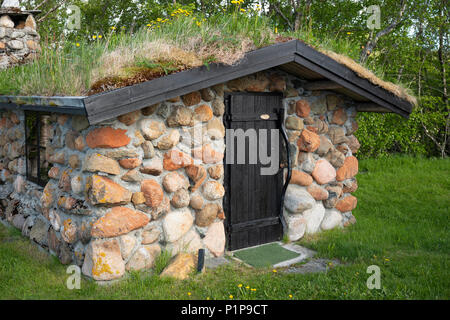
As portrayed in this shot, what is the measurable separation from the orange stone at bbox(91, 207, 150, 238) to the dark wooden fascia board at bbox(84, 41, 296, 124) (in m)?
1.02

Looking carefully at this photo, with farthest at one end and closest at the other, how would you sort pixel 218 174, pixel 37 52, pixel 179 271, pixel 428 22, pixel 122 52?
pixel 428 22 → pixel 37 52 → pixel 218 174 → pixel 122 52 → pixel 179 271

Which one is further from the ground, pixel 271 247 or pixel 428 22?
pixel 428 22

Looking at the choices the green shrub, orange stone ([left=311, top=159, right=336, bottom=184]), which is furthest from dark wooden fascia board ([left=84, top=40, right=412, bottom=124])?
the green shrub

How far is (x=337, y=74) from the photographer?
A: 536 cm

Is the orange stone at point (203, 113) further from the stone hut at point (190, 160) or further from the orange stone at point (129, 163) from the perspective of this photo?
the orange stone at point (129, 163)

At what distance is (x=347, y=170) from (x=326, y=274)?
7.44 ft

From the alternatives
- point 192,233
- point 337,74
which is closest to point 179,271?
point 192,233

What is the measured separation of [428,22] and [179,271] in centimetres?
1123

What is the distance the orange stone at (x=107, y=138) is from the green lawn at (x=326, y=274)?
1.36m

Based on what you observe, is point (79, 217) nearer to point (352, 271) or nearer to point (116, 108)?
point (116, 108)

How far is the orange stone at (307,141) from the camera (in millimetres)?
5855

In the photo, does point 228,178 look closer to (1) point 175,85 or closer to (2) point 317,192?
(2) point 317,192

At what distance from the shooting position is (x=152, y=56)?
4527 millimetres

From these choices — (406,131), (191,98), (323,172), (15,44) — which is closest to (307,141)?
Answer: (323,172)
